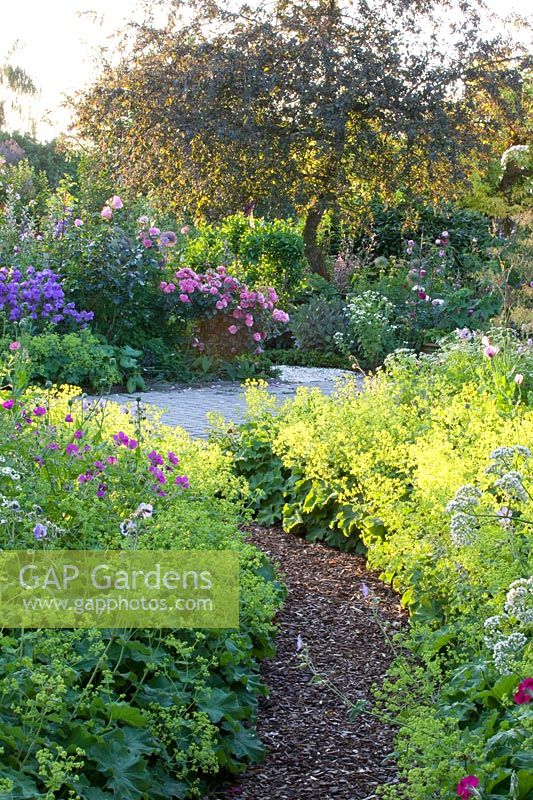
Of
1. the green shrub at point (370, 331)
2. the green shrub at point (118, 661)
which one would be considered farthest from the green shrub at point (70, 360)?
the green shrub at point (118, 661)

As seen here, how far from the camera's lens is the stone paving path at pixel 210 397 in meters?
7.17

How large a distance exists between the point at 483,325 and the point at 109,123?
5.81m

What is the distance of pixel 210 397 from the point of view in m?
8.52

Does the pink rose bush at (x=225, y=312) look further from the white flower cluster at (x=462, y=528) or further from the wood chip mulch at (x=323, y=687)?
the white flower cluster at (x=462, y=528)

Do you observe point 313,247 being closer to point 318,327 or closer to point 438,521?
point 318,327

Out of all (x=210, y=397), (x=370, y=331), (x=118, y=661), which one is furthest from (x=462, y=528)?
(x=370, y=331)

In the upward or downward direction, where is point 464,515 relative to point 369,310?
downward

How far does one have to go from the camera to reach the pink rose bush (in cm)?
948

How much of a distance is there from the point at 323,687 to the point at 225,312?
665cm

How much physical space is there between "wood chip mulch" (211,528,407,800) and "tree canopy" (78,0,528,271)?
330 inches

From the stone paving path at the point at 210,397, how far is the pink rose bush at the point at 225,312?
0.54 metres

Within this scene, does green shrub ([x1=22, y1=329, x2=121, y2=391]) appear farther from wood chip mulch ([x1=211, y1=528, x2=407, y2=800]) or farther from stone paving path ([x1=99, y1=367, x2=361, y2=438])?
wood chip mulch ([x1=211, y1=528, x2=407, y2=800])

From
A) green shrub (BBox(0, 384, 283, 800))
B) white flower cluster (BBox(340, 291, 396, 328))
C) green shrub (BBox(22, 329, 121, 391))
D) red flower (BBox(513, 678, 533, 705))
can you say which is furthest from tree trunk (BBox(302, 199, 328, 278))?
red flower (BBox(513, 678, 533, 705))

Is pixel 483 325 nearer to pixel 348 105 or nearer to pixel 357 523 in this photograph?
A: pixel 348 105
